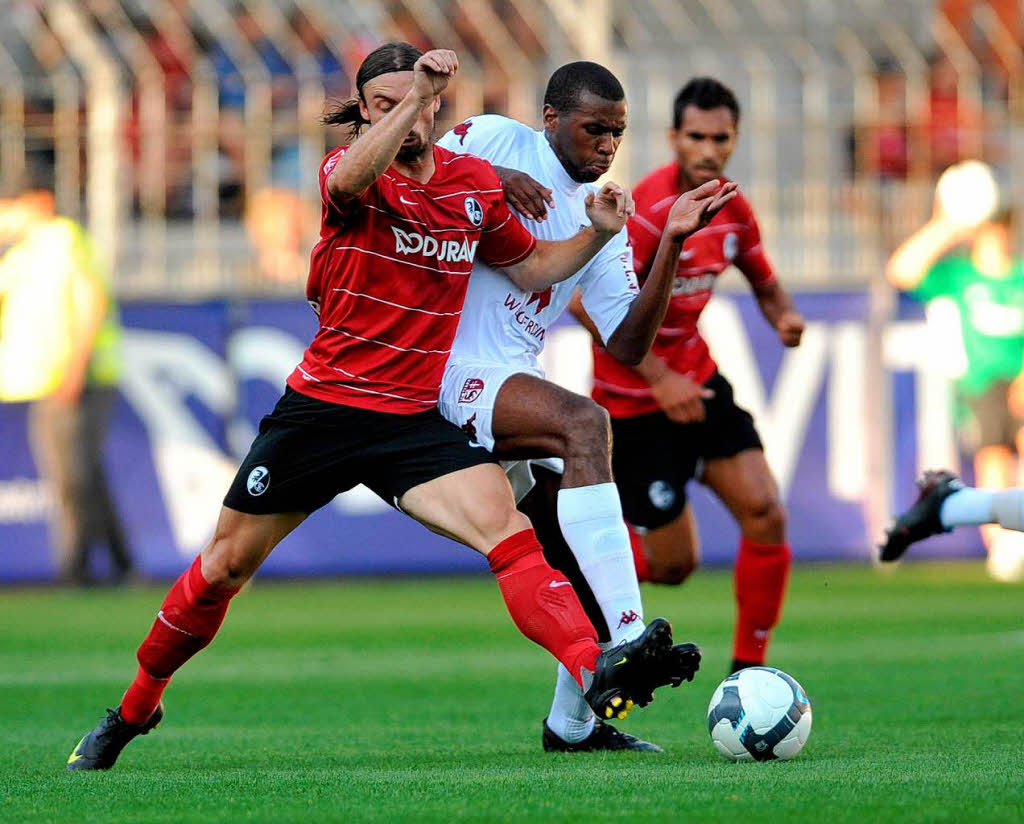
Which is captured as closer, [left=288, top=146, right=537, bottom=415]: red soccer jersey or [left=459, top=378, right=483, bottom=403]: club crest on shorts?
[left=288, top=146, right=537, bottom=415]: red soccer jersey

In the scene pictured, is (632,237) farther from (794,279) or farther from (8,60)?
(8,60)

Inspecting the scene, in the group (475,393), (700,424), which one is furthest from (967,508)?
(475,393)

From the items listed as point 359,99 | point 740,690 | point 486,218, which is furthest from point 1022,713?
point 359,99

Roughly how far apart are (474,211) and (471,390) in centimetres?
51

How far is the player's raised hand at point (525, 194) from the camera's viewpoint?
5.51m

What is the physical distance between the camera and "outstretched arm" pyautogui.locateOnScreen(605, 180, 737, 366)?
5148 mm

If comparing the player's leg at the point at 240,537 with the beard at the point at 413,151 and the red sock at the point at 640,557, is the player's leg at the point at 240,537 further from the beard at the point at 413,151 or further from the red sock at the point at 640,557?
the red sock at the point at 640,557

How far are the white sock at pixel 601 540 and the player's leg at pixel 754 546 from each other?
218cm

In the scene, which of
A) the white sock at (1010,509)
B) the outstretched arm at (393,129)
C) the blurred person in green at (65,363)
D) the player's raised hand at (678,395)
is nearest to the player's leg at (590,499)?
the outstretched arm at (393,129)

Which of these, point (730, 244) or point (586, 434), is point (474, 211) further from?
point (730, 244)

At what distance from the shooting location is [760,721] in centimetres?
493

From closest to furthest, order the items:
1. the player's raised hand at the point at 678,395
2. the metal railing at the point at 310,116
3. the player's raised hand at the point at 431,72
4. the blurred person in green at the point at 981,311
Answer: the player's raised hand at the point at 431,72 < the player's raised hand at the point at 678,395 < the blurred person in green at the point at 981,311 < the metal railing at the point at 310,116

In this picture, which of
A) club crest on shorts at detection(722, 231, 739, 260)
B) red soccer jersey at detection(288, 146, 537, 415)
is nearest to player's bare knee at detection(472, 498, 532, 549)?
red soccer jersey at detection(288, 146, 537, 415)

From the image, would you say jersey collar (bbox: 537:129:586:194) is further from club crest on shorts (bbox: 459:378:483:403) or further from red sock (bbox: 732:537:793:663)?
red sock (bbox: 732:537:793:663)
